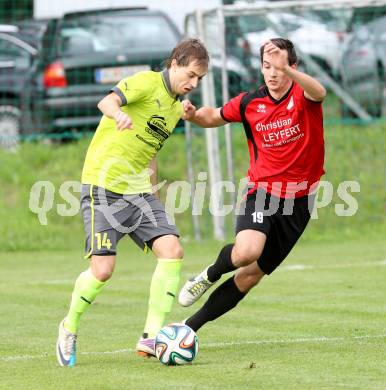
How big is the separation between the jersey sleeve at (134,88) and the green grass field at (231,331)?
5.09ft

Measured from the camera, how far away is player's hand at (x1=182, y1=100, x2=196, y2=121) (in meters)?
8.01

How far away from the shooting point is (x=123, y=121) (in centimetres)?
696

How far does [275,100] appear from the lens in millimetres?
8039

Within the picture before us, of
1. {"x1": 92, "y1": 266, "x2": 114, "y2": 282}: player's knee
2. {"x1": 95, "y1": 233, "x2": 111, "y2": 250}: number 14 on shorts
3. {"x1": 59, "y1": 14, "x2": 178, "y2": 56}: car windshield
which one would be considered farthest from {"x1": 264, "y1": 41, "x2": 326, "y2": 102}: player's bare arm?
{"x1": 59, "y1": 14, "x2": 178, "y2": 56}: car windshield

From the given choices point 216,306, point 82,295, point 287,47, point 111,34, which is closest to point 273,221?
point 216,306

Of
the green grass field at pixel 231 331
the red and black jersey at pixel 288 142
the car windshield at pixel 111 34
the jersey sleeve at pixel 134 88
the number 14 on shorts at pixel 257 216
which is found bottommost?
the green grass field at pixel 231 331

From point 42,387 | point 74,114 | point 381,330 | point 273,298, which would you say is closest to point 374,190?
point 74,114

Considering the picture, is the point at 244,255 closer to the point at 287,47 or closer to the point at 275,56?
the point at 275,56

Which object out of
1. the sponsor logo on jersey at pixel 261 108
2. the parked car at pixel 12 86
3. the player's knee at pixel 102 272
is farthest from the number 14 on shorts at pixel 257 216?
the parked car at pixel 12 86

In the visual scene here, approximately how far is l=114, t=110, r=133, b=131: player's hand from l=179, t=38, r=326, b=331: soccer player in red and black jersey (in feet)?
3.41

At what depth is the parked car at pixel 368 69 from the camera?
17.7 metres

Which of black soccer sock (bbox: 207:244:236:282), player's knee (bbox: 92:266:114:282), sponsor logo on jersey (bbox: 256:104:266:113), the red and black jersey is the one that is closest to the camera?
player's knee (bbox: 92:266:114:282)

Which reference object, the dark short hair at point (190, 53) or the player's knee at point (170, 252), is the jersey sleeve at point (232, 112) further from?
the player's knee at point (170, 252)

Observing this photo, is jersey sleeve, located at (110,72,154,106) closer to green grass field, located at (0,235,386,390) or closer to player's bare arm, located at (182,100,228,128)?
player's bare arm, located at (182,100,228,128)
